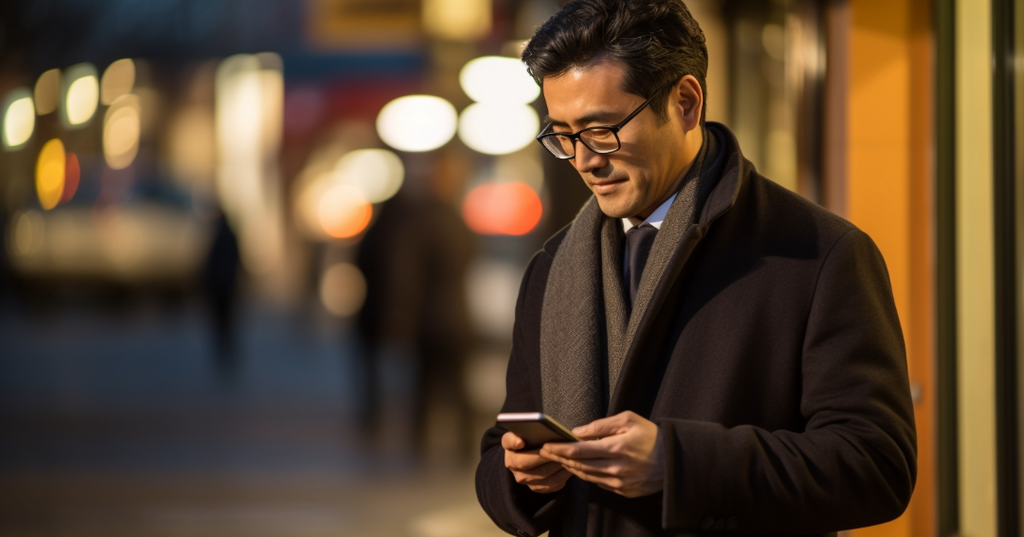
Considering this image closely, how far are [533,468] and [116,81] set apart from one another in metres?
11.9

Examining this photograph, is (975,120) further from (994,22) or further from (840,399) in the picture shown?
(840,399)

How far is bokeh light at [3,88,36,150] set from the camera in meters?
10.6

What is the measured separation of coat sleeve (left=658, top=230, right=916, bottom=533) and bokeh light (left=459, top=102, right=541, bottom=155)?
28.4 feet

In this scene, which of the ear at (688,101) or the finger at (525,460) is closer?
the finger at (525,460)

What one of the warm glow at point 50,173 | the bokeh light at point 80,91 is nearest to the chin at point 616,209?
the bokeh light at point 80,91

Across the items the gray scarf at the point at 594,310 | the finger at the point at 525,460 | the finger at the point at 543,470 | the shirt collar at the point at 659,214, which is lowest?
the finger at the point at 543,470

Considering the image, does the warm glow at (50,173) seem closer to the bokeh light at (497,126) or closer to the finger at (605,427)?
the bokeh light at (497,126)

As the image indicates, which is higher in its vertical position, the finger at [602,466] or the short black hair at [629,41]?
the short black hair at [629,41]

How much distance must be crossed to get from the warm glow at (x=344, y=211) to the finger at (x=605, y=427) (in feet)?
38.0

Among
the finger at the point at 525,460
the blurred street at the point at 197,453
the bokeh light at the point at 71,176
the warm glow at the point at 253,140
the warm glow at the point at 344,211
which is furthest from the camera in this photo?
the warm glow at the point at 344,211

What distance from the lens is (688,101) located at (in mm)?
1870

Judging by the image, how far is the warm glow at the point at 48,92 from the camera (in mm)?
10664

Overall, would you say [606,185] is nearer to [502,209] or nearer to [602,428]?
[602,428]

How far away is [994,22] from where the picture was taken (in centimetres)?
311
